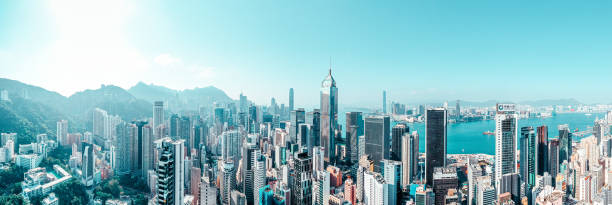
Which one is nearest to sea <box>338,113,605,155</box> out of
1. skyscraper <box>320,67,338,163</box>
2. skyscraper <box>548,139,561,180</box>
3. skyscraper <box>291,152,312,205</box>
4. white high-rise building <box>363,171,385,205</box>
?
skyscraper <box>320,67,338,163</box>

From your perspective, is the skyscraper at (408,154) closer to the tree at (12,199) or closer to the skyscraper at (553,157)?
the skyscraper at (553,157)

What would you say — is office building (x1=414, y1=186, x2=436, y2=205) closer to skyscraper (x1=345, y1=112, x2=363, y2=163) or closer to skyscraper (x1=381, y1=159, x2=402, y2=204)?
skyscraper (x1=381, y1=159, x2=402, y2=204)

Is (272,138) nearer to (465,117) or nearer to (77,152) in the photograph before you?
(77,152)

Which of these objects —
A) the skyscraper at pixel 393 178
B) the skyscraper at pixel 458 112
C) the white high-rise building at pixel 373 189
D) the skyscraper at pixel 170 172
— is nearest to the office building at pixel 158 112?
the skyscraper at pixel 170 172

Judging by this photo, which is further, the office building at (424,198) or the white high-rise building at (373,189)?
the white high-rise building at (373,189)

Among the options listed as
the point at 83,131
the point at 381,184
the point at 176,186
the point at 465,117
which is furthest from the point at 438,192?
the point at 465,117
